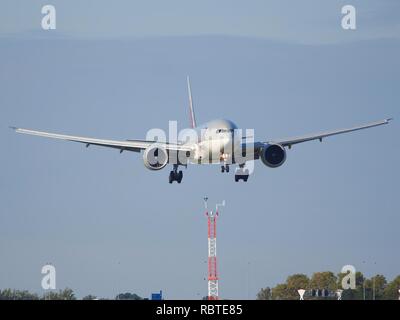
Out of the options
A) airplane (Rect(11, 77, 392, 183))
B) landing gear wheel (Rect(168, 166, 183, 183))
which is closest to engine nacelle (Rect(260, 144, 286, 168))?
airplane (Rect(11, 77, 392, 183))

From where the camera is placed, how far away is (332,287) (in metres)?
152

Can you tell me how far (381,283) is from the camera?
148m

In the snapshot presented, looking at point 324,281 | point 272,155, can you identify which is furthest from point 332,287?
point 272,155

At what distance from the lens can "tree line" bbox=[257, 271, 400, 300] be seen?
14138 cm

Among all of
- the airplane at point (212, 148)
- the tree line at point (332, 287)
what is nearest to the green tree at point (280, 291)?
the tree line at point (332, 287)

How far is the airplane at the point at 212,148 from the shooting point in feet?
345

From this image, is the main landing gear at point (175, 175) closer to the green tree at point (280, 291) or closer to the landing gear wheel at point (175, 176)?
the landing gear wheel at point (175, 176)

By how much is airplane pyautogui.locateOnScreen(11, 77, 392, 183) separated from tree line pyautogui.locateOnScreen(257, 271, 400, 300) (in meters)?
30.2

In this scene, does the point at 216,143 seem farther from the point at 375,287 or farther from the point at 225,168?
the point at 375,287

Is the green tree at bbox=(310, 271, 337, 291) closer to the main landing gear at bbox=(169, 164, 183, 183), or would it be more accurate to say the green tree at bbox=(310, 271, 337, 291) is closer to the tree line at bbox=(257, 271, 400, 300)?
the tree line at bbox=(257, 271, 400, 300)

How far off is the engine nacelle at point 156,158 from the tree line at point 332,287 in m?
35.2
